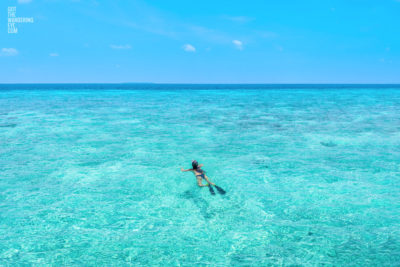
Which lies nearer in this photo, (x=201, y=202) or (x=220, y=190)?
(x=201, y=202)

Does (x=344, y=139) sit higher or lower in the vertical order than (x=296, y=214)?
higher

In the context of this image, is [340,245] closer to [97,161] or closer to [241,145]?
[241,145]

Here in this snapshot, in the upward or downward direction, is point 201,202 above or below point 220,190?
below

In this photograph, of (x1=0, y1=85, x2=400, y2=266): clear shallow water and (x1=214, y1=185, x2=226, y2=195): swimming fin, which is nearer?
(x1=0, y1=85, x2=400, y2=266): clear shallow water

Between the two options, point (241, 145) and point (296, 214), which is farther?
point (241, 145)

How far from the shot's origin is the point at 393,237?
27.3ft

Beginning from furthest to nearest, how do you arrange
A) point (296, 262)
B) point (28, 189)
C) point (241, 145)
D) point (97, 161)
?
point (241, 145), point (97, 161), point (28, 189), point (296, 262)

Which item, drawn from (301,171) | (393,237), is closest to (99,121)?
(301,171)

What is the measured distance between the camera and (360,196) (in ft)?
36.4

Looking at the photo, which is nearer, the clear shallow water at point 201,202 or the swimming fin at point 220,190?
the clear shallow water at point 201,202

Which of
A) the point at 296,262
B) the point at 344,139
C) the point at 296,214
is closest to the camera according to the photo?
the point at 296,262

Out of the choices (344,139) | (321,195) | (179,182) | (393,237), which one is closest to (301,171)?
(321,195)

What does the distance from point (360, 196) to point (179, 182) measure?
9102mm

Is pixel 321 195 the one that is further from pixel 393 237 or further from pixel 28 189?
pixel 28 189
